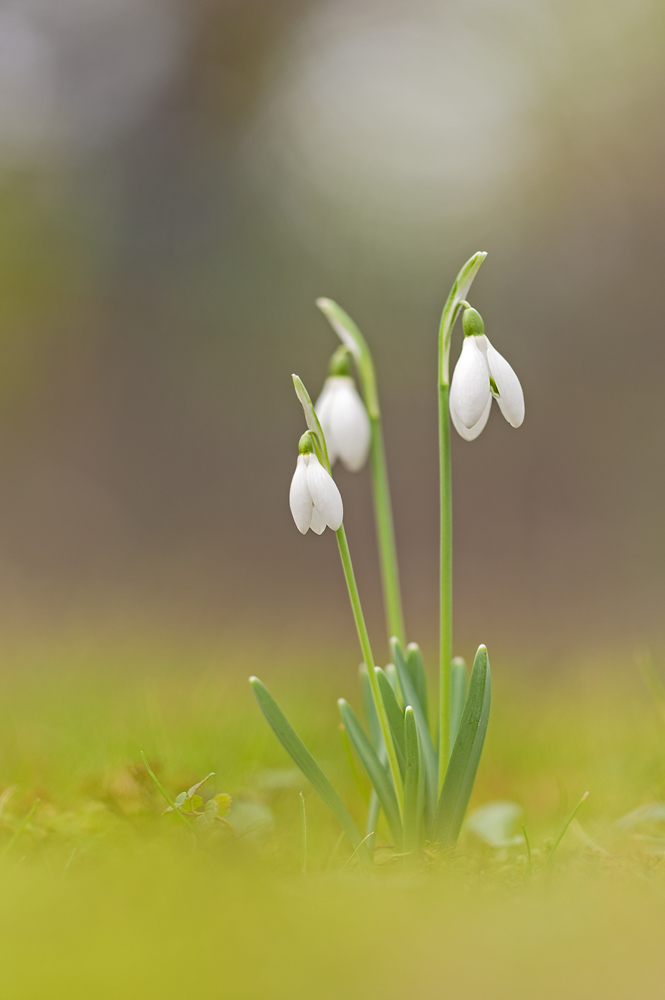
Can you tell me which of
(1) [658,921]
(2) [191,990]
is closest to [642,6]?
(1) [658,921]

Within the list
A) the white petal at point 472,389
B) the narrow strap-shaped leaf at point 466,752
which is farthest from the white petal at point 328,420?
the narrow strap-shaped leaf at point 466,752

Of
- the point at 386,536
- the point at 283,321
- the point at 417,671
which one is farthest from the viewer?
the point at 283,321

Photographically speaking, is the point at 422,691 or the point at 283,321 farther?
the point at 283,321

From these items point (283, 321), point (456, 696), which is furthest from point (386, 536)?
point (283, 321)

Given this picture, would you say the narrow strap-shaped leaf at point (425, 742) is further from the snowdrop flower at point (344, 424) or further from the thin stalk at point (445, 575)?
the snowdrop flower at point (344, 424)

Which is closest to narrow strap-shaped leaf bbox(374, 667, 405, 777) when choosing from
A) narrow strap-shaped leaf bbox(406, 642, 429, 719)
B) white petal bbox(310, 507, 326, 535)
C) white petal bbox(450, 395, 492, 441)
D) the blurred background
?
narrow strap-shaped leaf bbox(406, 642, 429, 719)

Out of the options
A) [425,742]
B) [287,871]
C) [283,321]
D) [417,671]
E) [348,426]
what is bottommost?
[287,871]

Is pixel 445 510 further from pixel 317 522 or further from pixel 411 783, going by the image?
pixel 411 783

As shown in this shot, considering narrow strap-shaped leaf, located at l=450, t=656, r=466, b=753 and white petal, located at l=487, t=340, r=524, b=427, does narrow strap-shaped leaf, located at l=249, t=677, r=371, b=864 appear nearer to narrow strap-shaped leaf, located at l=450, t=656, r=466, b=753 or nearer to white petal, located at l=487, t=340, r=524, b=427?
narrow strap-shaped leaf, located at l=450, t=656, r=466, b=753

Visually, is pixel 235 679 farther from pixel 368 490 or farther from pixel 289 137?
pixel 289 137
